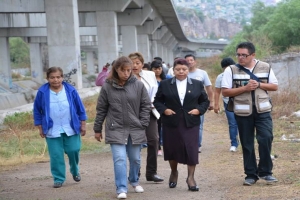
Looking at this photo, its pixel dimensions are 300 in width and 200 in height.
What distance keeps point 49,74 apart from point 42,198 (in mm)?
1807

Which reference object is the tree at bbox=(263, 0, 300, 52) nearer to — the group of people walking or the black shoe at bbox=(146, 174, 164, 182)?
the black shoe at bbox=(146, 174, 164, 182)

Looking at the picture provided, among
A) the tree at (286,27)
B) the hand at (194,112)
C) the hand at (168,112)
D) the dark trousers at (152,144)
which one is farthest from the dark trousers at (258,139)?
the tree at (286,27)

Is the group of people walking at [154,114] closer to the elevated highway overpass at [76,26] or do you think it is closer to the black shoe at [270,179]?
the black shoe at [270,179]

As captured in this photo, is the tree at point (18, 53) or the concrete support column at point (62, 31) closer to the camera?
the concrete support column at point (62, 31)

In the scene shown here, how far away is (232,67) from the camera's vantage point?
344 inches

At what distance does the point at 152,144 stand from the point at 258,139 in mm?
1576

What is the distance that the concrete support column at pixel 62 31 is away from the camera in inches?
1053

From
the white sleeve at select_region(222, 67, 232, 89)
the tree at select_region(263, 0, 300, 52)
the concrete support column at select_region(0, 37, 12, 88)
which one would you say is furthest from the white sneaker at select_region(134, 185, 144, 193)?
the concrete support column at select_region(0, 37, 12, 88)

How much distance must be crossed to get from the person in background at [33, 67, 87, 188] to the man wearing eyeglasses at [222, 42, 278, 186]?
2219 millimetres

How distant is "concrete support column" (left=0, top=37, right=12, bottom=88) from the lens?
45062 millimetres

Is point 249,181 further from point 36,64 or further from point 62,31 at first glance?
point 36,64

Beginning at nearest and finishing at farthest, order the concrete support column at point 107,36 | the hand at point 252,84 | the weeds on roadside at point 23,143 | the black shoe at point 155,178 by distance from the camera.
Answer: the hand at point 252,84
the black shoe at point 155,178
the weeds on roadside at point 23,143
the concrete support column at point 107,36

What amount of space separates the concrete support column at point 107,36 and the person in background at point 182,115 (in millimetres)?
29260

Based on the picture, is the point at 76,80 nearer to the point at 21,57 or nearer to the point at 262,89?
the point at 262,89
